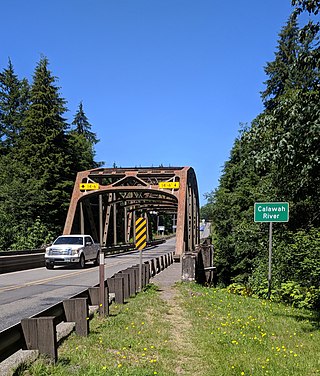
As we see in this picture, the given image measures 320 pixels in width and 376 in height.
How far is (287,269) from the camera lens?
15.6 m

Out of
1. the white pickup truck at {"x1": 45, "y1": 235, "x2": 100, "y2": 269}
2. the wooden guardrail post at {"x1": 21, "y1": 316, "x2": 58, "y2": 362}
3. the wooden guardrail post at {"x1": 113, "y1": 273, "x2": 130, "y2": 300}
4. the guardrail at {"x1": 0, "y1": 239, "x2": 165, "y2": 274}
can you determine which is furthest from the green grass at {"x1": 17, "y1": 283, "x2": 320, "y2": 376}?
the white pickup truck at {"x1": 45, "y1": 235, "x2": 100, "y2": 269}

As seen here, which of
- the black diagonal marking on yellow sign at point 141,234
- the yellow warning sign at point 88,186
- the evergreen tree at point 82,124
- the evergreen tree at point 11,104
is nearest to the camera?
the black diagonal marking on yellow sign at point 141,234

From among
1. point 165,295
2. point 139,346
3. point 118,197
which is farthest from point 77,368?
point 118,197

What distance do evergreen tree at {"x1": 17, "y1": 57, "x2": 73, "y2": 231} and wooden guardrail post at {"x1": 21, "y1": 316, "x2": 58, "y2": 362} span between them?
130 ft

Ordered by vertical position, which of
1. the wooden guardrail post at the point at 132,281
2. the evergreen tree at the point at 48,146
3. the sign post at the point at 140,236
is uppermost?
the evergreen tree at the point at 48,146

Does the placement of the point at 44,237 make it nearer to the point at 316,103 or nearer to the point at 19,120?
the point at 19,120

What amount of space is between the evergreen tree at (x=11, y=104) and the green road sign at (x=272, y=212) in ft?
168

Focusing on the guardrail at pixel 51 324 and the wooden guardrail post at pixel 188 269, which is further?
the wooden guardrail post at pixel 188 269

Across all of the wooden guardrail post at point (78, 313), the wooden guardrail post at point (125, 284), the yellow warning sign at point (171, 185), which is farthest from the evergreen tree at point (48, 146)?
the wooden guardrail post at point (78, 313)

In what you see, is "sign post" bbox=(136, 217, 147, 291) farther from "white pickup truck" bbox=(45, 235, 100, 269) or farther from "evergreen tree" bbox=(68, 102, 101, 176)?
"evergreen tree" bbox=(68, 102, 101, 176)

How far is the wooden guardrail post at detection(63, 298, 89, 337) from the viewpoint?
22.1 feet

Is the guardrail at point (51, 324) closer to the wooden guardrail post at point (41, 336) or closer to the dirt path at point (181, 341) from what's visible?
the wooden guardrail post at point (41, 336)

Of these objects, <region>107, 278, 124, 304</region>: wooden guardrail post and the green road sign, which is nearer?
<region>107, 278, 124, 304</region>: wooden guardrail post

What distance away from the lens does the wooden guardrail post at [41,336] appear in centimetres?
519
